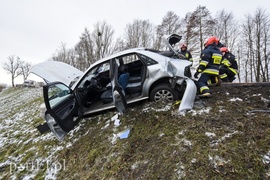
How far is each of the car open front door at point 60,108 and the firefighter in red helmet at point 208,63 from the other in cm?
314

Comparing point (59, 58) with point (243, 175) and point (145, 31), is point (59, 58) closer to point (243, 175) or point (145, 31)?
point (145, 31)

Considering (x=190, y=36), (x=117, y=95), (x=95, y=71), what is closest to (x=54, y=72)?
(x=95, y=71)

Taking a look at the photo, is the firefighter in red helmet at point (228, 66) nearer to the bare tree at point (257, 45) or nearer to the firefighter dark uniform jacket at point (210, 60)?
the firefighter dark uniform jacket at point (210, 60)

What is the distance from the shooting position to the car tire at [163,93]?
415 centimetres

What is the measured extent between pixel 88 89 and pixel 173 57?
2414mm

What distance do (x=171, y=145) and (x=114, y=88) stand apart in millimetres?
1757

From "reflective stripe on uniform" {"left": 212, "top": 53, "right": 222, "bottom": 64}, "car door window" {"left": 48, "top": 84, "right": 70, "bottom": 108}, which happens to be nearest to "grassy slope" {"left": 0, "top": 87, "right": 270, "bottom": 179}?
"reflective stripe on uniform" {"left": 212, "top": 53, "right": 222, "bottom": 64}

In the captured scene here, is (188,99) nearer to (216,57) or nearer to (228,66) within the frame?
(216,57)

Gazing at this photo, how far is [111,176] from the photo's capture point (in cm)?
277

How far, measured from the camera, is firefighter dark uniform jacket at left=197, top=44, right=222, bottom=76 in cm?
427

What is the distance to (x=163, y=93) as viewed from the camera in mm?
4238

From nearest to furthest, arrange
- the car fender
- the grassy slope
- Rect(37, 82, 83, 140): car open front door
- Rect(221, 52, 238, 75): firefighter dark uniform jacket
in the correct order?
the grassy slope < Rect(37, 82, 83, 140): car open front door < the car fender < Rect(221, 52, 238, 75): firefighter dark uniform jacket

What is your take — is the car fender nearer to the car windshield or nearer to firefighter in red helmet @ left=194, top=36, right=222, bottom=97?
firefighter in red helmet @ left=194, top=36, right=222, bottom=97

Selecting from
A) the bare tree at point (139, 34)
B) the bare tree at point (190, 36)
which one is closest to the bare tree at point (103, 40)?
the bare tree at point (139, 34)
